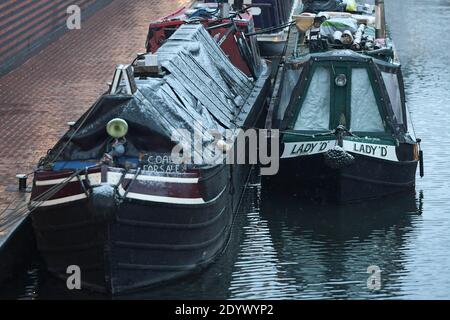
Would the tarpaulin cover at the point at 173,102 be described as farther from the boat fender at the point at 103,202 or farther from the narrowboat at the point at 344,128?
the boat fender at the point at 103,202

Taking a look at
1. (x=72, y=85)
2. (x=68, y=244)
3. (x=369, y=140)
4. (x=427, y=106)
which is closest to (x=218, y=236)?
(x=68, y=244)

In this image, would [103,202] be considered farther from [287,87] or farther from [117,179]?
[287,87]

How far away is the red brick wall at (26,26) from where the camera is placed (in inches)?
947

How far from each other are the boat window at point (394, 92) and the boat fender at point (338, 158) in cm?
189

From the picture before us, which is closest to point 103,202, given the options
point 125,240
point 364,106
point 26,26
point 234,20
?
point 125,240

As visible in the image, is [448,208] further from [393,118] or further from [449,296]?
[449,296]

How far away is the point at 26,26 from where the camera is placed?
1001 inches

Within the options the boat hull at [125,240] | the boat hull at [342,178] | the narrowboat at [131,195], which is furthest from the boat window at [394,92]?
the boat hull at [125,240]

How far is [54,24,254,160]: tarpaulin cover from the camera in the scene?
14.8 metres

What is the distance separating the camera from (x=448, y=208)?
18.4m

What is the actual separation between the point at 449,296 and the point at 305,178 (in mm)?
4051

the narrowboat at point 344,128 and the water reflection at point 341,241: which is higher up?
the narrowboat at point 344,128

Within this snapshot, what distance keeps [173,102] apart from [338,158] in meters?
2.70

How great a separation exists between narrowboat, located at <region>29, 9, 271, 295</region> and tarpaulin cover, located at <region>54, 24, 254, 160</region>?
2 centimetres
